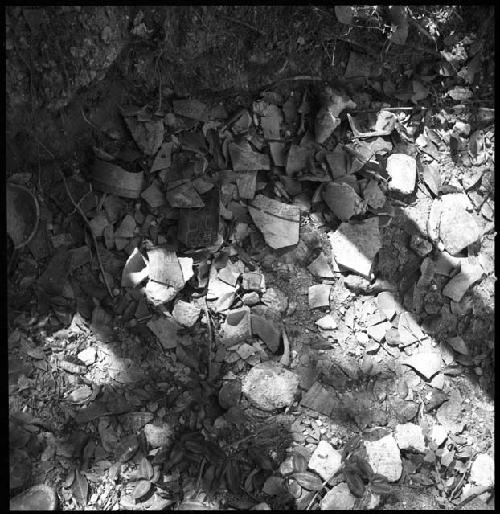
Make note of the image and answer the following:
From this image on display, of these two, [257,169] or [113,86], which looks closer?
[113,86]

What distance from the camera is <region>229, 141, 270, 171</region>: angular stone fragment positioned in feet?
9.39

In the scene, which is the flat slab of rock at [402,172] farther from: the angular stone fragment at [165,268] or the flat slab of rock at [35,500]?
the flat slab of rock at [35,500]

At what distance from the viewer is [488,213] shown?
3203 millimetres

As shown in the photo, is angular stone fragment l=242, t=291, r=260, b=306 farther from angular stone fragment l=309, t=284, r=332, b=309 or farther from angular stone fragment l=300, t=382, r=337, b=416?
angular stone fragment l=300, t=382, r=337, b=416

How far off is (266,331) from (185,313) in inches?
14.9

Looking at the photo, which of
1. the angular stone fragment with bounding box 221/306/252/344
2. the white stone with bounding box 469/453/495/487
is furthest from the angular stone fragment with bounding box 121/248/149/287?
the white stone with bounding box 469/453/495/487

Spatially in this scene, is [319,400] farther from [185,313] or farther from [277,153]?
[277,153]

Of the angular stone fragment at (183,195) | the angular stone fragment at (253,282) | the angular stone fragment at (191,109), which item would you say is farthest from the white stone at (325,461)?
the angular stone fragment at (191,109)

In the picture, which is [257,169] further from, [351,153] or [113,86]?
[113,86]

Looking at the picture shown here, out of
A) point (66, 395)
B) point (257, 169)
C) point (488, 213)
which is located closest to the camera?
point (66, 395)

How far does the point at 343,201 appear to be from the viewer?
292cm

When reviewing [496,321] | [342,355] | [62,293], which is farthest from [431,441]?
[62,293]

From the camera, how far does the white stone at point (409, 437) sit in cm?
262

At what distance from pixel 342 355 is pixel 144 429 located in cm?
97
